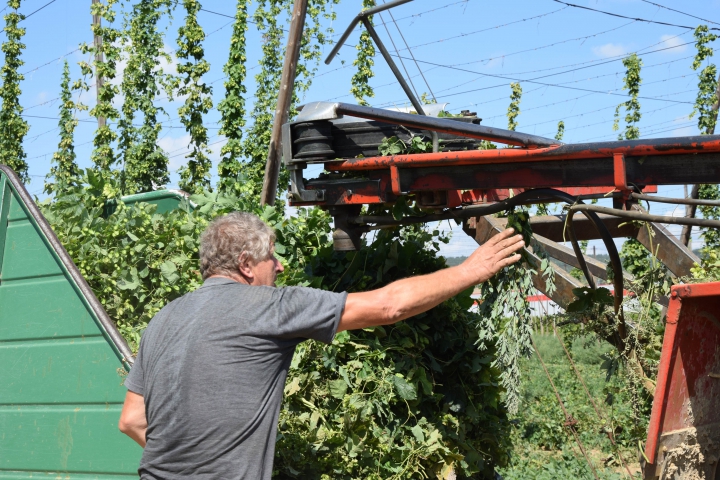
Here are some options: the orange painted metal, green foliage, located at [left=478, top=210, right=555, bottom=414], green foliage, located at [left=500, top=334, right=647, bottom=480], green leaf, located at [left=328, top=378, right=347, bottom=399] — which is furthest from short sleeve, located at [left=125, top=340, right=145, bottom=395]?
green foliage, located at [left=500, top=334, right=647, bottom=480]

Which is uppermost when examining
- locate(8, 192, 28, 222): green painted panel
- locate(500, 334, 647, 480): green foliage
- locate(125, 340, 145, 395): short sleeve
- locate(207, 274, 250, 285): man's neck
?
locate(8, 192, 28, 222): green painted panel

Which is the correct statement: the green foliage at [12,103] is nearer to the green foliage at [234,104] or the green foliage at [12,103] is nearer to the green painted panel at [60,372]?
the green foliage at [234,104]

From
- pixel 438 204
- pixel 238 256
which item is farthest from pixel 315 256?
pixel 238 256

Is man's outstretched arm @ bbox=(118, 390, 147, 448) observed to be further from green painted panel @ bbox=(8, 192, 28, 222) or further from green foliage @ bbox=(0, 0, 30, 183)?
green foliage @ bbox=(0, 0, 30, 183)

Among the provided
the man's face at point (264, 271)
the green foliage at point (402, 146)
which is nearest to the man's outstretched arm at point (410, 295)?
the man's face at point (264, 271)

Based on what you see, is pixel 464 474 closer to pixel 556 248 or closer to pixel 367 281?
pixel 367 281

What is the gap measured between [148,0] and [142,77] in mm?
1473

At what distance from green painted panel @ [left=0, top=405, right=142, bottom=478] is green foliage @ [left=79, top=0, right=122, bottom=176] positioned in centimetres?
1156

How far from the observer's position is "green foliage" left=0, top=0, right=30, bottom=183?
1900 centimetres

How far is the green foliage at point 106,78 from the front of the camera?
596 inches

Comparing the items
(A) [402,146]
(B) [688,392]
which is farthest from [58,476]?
(B) [688,392]

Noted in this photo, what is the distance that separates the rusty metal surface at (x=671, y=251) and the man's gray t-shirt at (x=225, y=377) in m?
3.07

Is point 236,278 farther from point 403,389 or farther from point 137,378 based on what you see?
point 403,389

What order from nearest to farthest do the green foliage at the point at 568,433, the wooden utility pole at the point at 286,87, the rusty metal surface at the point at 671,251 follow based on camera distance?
the rusty metal surface at the point at 671,251, the green foliage at the point at 568,433, the wooden utility pole at the point at 286,87
